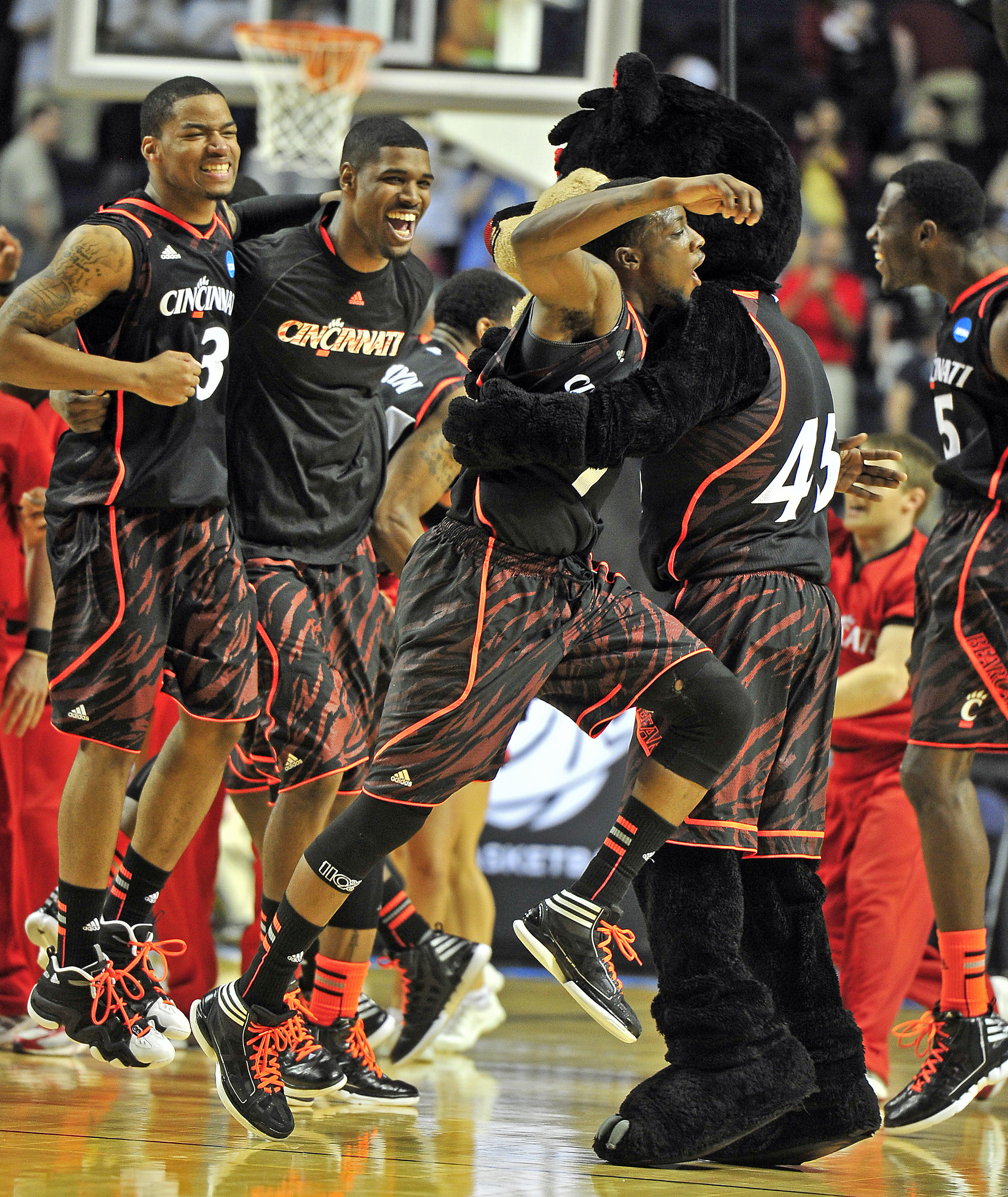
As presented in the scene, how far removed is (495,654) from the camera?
11.8 feet

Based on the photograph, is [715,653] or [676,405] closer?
[676,405]

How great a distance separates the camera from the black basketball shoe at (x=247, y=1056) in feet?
12.0

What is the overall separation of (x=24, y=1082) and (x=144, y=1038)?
2.16ft

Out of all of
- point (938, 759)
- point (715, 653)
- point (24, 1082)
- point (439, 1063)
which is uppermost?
point (715, 653)

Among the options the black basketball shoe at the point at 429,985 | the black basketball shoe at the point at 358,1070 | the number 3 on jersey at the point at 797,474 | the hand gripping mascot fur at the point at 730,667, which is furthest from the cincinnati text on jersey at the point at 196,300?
the black basketball shoe at the point at 429,985

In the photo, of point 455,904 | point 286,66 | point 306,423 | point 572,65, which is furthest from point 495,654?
point 286,66

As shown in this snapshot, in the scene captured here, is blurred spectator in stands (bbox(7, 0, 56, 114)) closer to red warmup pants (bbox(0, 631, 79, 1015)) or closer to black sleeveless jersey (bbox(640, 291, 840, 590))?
red warmup pants (bbox(0, 631, 79, 1015))

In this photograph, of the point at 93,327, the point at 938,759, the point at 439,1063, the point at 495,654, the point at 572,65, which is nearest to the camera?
the point at 495,654

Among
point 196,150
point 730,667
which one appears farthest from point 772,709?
point 196,150

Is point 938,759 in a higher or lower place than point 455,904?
higher

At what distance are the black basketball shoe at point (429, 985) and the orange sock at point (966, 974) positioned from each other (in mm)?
1585

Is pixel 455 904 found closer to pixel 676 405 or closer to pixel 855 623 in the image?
pixel 855 623

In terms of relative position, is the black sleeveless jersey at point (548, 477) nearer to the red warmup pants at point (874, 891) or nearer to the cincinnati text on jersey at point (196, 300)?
the cincinnati text on jersey at point (196, 300)

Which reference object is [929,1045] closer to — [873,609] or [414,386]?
[873,609]
